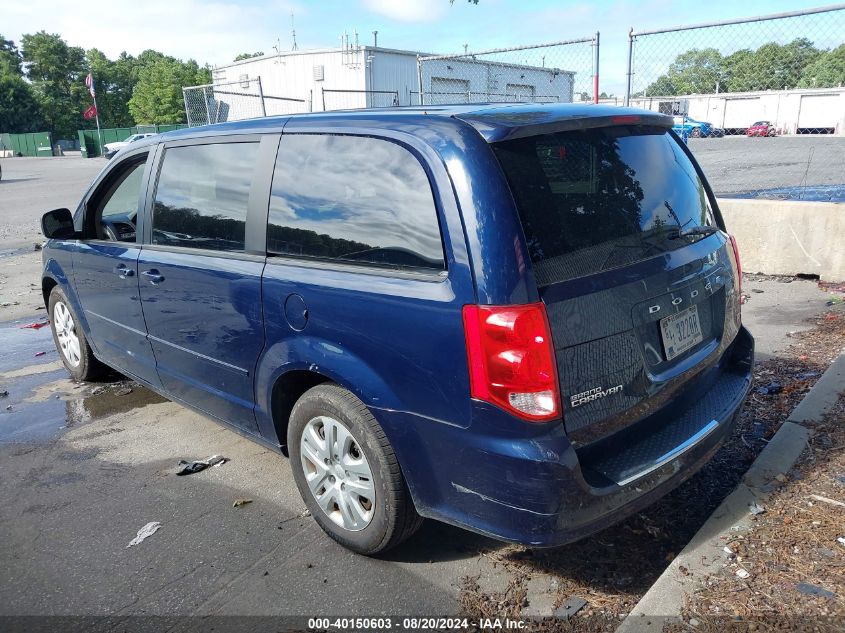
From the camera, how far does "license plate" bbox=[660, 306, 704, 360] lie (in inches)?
109

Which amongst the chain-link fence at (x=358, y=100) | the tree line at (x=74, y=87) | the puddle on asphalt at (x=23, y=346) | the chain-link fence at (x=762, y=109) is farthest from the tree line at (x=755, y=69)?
the tree line at (x=74, y=87)

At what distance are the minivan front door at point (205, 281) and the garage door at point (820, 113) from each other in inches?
537

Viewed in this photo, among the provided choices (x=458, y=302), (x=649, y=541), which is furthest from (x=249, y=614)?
(x=649, y=541)

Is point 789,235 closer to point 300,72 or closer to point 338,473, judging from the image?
point 338,473

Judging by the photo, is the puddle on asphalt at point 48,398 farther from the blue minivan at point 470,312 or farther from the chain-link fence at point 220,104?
the chain-link fence at point 220,104

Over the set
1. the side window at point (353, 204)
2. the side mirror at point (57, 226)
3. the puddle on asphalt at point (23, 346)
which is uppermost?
the side window at point (353, 204)

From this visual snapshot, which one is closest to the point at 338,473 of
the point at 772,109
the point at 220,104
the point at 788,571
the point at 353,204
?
the point at 353,204

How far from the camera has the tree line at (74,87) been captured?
222 feet

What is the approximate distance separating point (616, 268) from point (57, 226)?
→ 4.29 metres

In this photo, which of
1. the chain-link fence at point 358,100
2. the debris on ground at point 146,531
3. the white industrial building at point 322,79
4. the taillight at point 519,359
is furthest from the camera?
the chain-link fence at point 358,100

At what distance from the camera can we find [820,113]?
15.1 meters

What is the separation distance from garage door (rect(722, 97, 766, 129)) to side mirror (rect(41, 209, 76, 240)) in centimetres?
1266

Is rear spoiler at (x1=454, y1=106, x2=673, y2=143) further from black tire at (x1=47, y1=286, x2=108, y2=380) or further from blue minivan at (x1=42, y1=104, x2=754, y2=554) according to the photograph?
black tire at (x1=47, y1=286, x2=108, y2=380)

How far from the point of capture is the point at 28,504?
12.1ft
